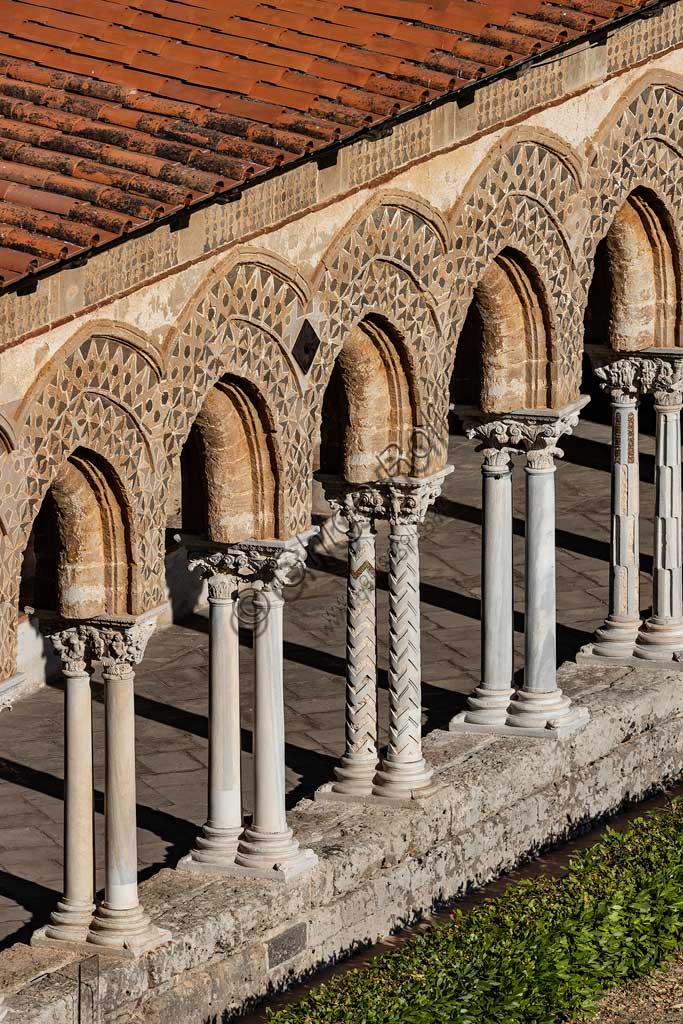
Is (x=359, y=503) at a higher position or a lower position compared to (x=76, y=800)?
higher

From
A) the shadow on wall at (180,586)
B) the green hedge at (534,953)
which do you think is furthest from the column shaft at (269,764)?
the shadow on wall at (180,586)

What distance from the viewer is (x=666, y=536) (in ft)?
71.6

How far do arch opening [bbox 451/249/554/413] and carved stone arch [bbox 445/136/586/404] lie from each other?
79 mm

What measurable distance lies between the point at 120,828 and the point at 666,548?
6.68 meters

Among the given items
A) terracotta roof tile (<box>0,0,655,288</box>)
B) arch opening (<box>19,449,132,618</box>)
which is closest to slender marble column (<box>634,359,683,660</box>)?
terracotta roof tile (<box>0,0,655,288</box>)

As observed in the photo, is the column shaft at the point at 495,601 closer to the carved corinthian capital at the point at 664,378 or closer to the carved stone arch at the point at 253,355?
the carved corinthian capital at the point at 664,378

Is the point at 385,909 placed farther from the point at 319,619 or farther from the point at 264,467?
the point at 319,619

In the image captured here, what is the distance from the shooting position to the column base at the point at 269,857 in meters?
17.5

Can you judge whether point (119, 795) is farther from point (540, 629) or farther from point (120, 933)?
point (540, 629)

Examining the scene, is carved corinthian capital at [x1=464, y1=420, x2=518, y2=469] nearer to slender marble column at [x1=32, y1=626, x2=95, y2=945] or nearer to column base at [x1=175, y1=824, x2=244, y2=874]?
column base at [x1=175, y1=824, x2=244, y2=874]

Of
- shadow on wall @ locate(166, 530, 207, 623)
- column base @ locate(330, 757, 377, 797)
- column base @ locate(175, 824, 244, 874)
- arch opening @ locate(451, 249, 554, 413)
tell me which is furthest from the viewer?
shadow on wall @ locate(166, 530, 207, 623)

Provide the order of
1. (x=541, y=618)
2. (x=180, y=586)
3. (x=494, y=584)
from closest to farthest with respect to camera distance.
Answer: (x=494, y=584)
(x=541, y=618)
(x=180, y=586)

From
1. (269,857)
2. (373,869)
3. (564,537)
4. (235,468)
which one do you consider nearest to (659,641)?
(373,869)

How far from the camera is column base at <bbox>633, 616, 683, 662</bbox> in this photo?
2166 cm
